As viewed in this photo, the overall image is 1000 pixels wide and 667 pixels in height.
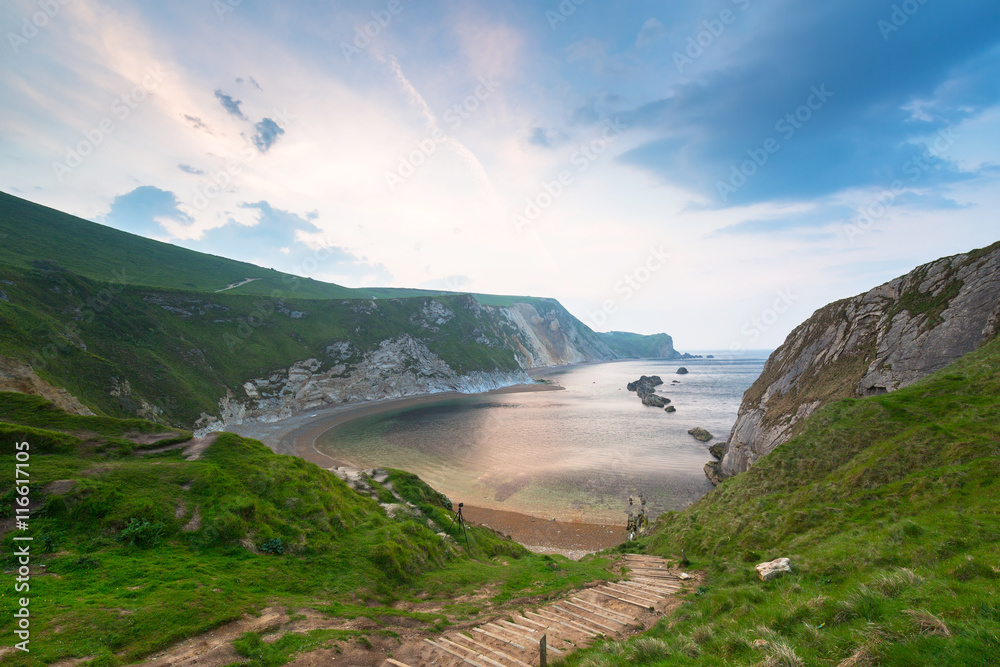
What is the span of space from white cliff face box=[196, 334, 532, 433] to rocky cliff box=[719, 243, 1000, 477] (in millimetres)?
70111

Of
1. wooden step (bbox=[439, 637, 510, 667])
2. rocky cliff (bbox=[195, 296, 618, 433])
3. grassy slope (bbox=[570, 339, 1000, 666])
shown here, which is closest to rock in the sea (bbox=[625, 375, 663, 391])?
rocky cliff (bbox=[195, 296, 618, 433])

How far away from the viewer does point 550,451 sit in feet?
168

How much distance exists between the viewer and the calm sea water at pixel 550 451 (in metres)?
36.1

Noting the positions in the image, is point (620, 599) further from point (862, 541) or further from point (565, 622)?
point (862, 541)

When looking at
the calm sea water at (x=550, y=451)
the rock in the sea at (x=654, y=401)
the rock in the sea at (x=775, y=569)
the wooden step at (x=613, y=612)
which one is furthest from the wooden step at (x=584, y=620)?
the rock in the sea at (x=654, y=401)

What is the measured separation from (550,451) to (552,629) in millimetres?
42106

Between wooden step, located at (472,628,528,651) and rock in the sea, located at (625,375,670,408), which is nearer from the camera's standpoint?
wooden step, located at (472,628,528,651)

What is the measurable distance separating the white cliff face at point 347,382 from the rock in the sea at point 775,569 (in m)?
66.3

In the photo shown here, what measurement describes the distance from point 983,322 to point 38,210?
18625 centimetres

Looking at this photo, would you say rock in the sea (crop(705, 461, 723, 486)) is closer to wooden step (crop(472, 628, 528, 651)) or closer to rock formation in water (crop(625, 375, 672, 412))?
wooden step (crop(472, 628, 528, 651))

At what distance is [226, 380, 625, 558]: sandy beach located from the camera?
28.0 metres

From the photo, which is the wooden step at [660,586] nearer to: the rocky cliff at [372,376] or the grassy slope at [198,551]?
the grassy slope at [198,551]

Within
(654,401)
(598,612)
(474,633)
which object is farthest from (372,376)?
(598,612)

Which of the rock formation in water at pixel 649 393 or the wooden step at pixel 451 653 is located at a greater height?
the wooden step at pixel 451 653
